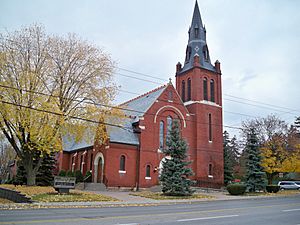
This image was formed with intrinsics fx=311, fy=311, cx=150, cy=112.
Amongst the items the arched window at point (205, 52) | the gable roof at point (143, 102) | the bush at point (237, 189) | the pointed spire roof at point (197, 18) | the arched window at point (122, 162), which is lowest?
the bush at point (237, 189)

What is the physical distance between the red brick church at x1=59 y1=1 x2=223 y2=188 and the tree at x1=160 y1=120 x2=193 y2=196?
5956mm

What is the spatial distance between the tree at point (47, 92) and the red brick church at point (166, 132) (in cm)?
454

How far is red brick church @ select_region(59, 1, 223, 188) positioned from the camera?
1363 inches

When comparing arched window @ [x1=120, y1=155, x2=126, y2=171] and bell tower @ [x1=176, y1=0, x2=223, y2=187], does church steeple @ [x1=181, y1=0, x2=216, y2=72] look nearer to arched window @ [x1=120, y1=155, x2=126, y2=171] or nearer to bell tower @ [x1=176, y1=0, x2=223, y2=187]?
bell tower @ [x1=176, y1=0, x2=223, y2=187]

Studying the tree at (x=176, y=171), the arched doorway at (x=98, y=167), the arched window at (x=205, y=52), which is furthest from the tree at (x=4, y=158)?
the tree at (x=176, y=171)

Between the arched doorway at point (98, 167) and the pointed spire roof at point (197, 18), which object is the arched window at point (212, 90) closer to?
the pointed spire roof at point (197, 18)

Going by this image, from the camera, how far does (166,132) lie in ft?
126

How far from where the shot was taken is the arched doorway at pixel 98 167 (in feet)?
116

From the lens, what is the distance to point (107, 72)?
28234 millimetres

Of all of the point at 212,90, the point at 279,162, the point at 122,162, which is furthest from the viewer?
the point at 212,90

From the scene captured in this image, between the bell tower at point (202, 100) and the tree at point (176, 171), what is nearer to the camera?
the tree at point (176, 171)

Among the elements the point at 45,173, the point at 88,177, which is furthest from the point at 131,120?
the point at 45,173

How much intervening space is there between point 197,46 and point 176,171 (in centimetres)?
2290

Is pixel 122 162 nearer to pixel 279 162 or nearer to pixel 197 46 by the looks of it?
pixel 279 162
